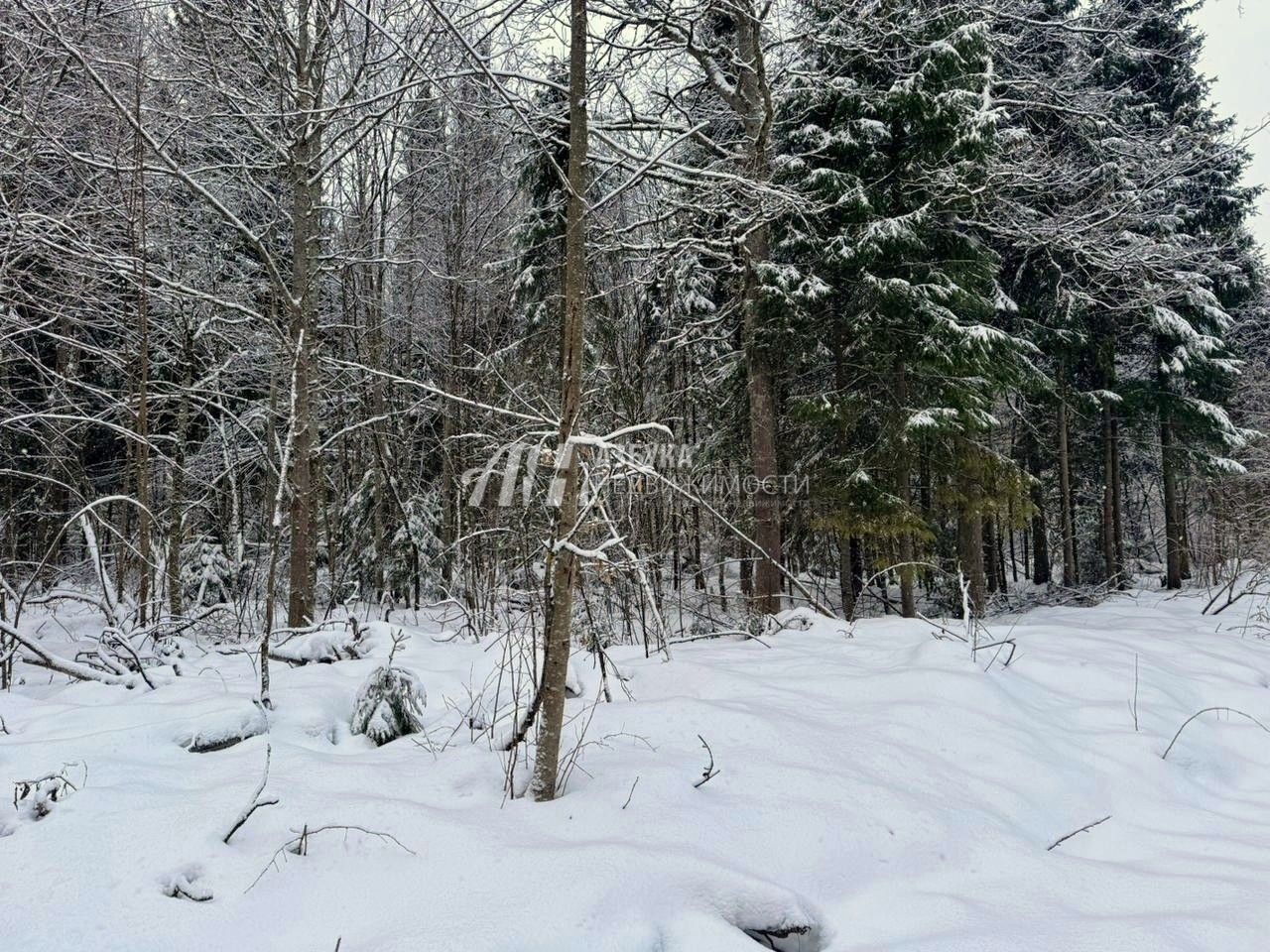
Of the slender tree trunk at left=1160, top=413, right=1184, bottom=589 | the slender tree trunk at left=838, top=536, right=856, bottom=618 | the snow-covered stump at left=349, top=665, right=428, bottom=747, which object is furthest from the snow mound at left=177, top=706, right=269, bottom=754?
the slender tree trunk at left=1160, top=413, right=1184, bottom=589

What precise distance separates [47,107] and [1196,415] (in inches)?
759

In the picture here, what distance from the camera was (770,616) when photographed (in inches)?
223

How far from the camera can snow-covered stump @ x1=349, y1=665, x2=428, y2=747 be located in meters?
2.98

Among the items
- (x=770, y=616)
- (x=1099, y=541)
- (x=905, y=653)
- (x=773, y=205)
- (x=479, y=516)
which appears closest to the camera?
(x=905, y=653)

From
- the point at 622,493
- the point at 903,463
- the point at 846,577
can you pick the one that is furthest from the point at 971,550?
the point at 622,493

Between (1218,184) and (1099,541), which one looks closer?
(1218,184)

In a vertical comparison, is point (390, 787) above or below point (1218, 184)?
below

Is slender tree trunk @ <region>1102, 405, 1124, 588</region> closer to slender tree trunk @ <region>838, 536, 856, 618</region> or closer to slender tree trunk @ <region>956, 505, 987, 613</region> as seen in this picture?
slender tree trunk @ <region>956, 505, 987, 613</region>

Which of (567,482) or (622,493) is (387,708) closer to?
(567,482)

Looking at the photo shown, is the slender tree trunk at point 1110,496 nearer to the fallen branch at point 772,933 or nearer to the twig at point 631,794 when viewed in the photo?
the twig at point 631,794

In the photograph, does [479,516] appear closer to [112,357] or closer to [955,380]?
[112,357]

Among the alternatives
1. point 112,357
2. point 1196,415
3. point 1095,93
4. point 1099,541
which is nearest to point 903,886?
point 112,357

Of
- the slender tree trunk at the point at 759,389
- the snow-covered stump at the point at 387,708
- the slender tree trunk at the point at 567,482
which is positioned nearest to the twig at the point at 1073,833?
the slender tree trunk at the point at 567,482
